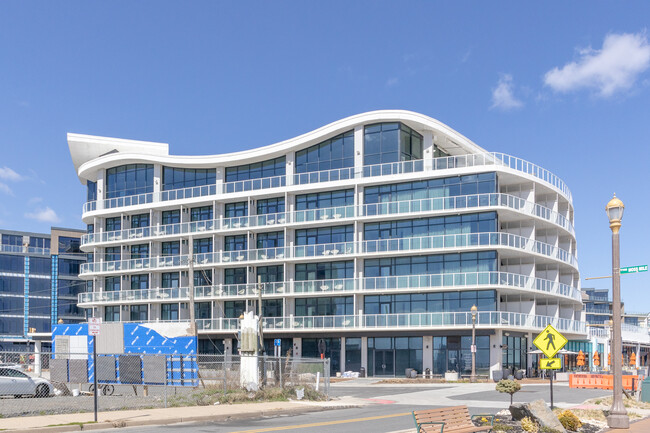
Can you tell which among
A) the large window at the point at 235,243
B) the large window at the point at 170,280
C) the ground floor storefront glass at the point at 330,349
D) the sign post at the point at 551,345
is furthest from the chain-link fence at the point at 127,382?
the large window at the point at 170,280

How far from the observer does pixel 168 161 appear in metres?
64.4

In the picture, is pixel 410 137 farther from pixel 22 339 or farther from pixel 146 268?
pixel 22 339

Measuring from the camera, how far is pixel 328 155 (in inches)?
2314

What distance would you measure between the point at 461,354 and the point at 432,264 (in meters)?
6.62

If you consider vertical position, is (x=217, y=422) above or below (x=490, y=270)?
below

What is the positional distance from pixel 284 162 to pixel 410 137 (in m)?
10.6

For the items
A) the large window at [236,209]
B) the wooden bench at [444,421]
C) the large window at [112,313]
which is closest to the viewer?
the wooden bench at [444,421]

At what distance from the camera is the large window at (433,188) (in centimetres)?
5253

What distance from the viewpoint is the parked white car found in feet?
86.9

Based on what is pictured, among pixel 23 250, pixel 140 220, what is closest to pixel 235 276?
pixel 140 220

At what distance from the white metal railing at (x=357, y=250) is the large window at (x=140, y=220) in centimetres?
327

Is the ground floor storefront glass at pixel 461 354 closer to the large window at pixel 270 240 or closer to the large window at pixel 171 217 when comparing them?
the large window at pixel 270 240

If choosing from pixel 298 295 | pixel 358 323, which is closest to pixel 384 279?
pixel 358 323

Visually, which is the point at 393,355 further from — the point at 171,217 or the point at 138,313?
the point at 138,313
